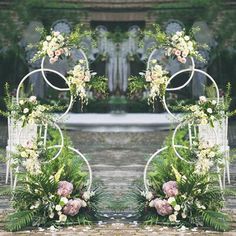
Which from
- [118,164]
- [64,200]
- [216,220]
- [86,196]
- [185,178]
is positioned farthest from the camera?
[118,164]

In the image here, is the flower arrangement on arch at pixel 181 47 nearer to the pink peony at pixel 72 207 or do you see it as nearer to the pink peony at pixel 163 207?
the pink peony at pixel 163 207

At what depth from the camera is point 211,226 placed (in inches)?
375

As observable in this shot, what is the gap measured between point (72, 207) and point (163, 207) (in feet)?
3.60

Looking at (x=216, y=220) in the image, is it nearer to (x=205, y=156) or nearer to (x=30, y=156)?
(x=205, y=156)

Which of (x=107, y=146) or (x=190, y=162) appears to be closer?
(x=190, y=162)

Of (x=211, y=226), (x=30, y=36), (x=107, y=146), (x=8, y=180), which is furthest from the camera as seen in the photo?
(x=30, y=36)

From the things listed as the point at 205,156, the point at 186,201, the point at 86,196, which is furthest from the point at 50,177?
the point at 205,156

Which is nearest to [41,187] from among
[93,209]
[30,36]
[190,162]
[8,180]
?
[93,209]

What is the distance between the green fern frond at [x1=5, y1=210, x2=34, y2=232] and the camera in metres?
9.38

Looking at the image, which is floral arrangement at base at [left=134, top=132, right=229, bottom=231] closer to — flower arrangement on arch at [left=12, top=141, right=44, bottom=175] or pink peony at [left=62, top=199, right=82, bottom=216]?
pink peony at [left=62, top=199, right=82, bottom=216]

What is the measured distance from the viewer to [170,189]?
9609 mm

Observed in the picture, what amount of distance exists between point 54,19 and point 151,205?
554 inches

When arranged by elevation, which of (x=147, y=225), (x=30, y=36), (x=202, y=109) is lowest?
(x=147, y=225)

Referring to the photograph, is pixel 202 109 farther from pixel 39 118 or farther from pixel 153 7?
pixel 153 7
